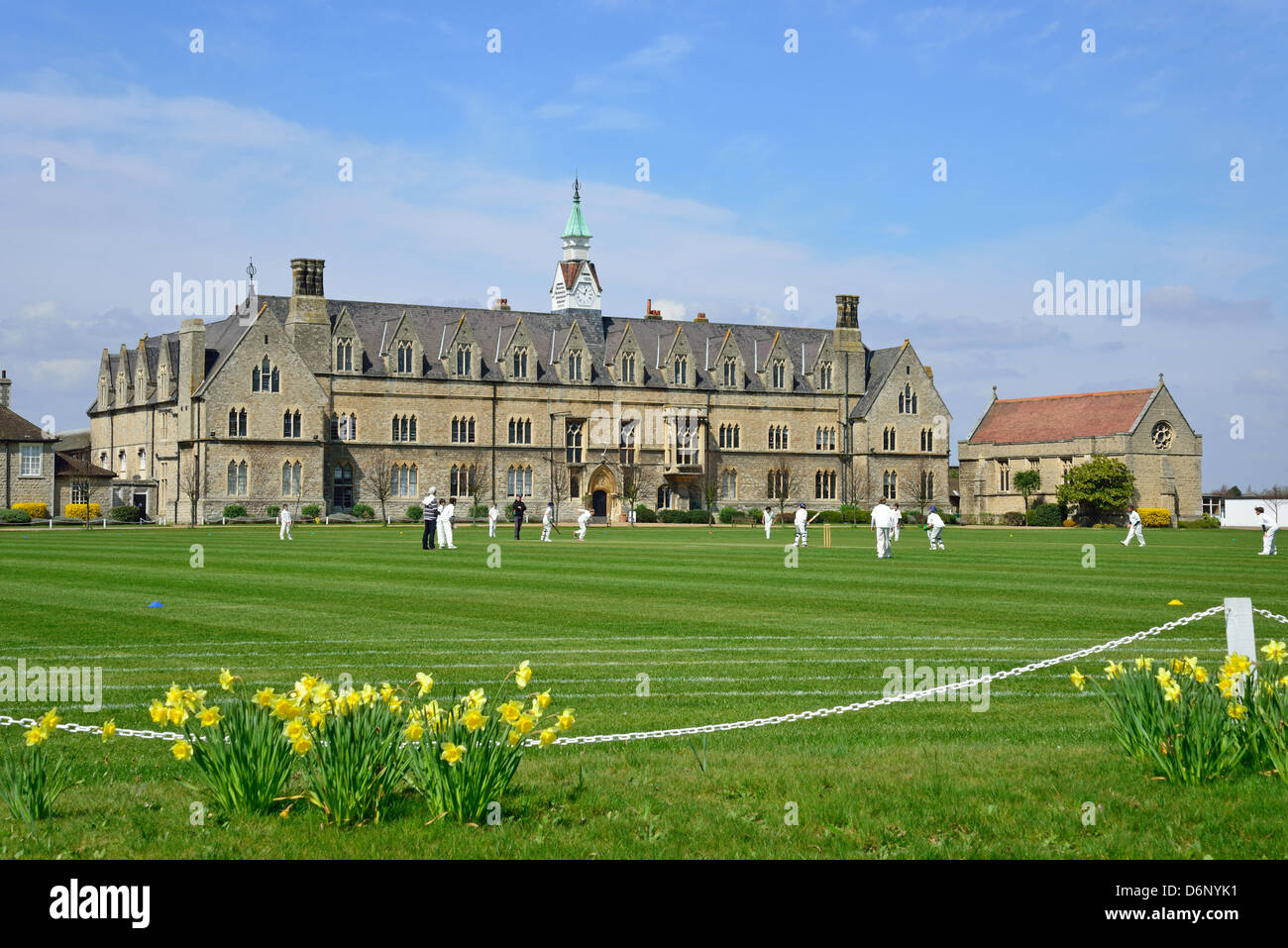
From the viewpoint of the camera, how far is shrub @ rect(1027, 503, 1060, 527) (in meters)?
96.6

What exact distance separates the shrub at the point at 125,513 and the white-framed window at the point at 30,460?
5682 millimetres

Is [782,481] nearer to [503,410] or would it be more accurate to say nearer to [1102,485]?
[503,410]

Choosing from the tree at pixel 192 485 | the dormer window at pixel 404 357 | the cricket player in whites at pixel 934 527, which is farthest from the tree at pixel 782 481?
the cricket player in whites at pixel 934 527

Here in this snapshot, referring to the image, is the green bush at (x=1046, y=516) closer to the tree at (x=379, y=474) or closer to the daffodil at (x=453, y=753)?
the tree at (x=379, y=474)

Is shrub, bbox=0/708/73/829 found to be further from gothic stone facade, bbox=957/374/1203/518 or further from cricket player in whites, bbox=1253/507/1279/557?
gothic stone facade, bbox=957/374/1203/518

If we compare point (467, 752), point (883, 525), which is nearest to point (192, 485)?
point (883, 525)

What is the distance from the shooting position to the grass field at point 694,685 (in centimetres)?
787

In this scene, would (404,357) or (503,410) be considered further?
(503,410)

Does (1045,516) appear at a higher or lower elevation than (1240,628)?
higher

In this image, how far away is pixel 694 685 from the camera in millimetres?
13953

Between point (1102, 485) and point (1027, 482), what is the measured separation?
8741 millimetres

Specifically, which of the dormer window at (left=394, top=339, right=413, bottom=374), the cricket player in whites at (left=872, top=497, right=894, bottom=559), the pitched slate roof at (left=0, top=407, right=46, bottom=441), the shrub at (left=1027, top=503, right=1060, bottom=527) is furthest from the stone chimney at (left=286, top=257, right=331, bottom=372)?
the cricket player in whites at (left=872, top=497, right=894, bottom=559)

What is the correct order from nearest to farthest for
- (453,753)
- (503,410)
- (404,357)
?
(453,753), (404,357), (503,410)
